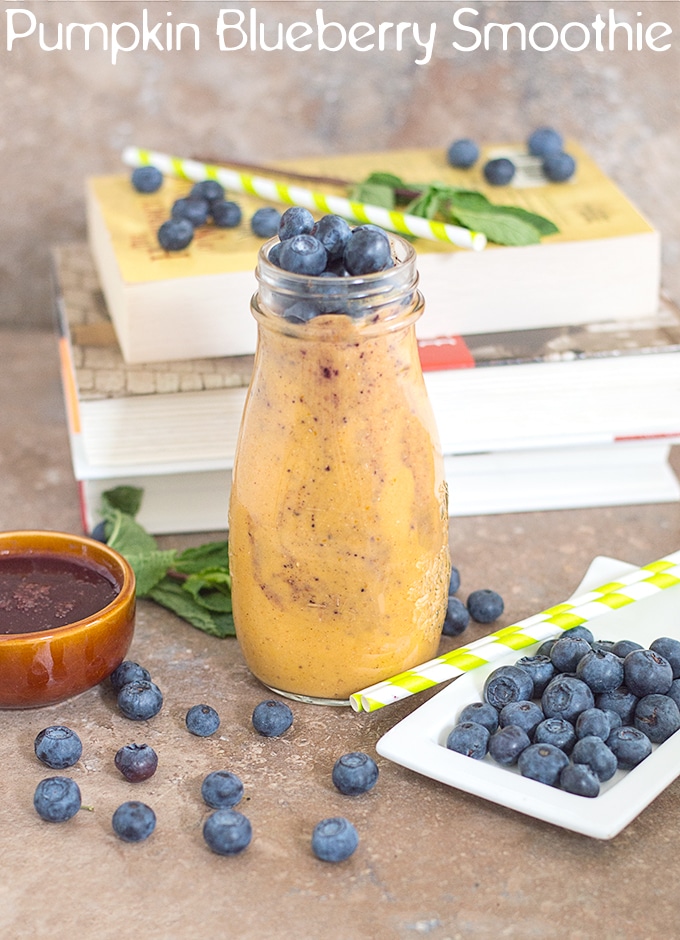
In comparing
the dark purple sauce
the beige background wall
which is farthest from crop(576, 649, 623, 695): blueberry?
the beige background wall

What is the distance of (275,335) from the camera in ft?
2.71

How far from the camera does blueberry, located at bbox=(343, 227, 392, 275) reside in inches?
31.3

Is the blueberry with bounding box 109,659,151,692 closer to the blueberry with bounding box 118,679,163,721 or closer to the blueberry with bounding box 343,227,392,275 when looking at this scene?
the blueberry with bounding box 118,679,163,721

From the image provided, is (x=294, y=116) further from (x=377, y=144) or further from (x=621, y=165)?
(x=621, y=165)

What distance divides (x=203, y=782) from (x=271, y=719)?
0.08 metres

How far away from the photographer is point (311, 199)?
120 cm

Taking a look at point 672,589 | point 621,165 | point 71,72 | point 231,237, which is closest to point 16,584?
point 231,237

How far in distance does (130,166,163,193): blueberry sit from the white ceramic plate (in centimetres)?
67

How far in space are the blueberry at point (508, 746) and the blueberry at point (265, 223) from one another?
566 millimetres

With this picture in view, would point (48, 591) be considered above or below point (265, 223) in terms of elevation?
below

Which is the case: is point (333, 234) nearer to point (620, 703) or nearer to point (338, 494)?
point (338, 494)

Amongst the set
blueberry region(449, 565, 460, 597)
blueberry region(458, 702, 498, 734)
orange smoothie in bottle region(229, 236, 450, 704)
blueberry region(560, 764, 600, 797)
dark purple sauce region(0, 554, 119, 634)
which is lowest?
blueberry region(449, 565, 460, 597)

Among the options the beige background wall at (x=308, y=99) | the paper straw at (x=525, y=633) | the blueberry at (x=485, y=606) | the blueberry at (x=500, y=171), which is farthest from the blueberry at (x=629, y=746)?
the beige background wall at (x=308, y=99)

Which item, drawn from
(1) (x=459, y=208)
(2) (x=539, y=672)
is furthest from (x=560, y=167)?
(2) (x=539, y=672)
